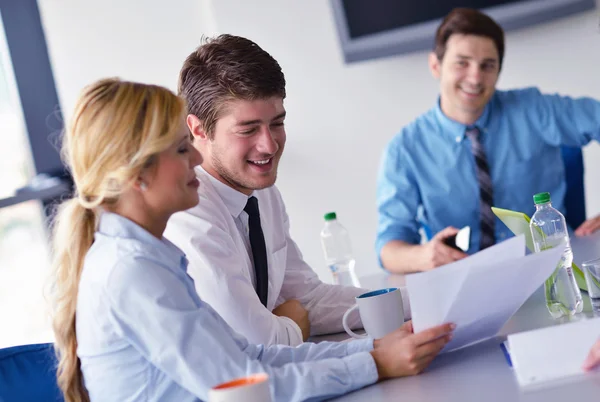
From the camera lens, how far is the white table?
Answer: 101 centimetres

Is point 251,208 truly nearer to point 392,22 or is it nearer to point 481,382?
point 481,382

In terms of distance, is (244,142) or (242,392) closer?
(242,392)

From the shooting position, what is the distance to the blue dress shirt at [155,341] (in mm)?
1148

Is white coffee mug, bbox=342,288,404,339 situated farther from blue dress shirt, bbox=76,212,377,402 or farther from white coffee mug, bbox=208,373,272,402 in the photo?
white coffee mug, bbox=208,373,272,402

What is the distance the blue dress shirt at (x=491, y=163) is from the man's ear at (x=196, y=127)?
1.02 meters

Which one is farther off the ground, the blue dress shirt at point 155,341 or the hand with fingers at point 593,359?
the blue dress shirt at point 155,341

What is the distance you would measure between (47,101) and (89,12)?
1.50 ft

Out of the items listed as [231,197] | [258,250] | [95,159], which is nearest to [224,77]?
[231,197]

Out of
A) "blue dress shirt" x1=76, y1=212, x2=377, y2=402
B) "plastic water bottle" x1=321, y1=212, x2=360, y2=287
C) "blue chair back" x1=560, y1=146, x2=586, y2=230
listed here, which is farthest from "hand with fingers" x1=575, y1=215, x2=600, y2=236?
"blue dress shirt" x1=76, y1=212, x2=377, y2=402

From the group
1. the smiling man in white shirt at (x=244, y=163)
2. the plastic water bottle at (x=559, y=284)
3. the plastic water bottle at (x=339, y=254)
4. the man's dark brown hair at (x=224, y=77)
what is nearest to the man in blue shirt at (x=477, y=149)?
the plastic water bottle at (x=339, y=254)

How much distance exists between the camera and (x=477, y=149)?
280 centimetres

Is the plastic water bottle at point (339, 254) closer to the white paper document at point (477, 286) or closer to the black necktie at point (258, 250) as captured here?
the black necktie at point (258, 250)

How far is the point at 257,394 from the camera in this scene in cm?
91

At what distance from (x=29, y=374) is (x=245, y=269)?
1.78 ft
